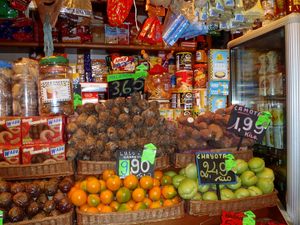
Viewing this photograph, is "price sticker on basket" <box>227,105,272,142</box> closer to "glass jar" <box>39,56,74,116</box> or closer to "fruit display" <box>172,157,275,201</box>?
"fruit display" <box>172,157,275,201</box>

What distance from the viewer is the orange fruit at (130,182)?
1.61 metres

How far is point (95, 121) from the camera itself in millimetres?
1709

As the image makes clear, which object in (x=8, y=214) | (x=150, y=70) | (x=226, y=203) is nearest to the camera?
(x=8, y=214)

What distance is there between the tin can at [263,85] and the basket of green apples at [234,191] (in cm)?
80

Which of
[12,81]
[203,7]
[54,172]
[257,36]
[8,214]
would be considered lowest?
[8,214]

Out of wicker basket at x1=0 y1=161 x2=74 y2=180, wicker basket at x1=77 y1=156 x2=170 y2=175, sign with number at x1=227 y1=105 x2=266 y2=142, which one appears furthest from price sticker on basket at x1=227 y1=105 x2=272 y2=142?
wicker basket at x1=0 y1=161 x2=74 y2=180

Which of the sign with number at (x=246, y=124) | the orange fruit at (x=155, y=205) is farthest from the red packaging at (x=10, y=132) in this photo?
the sign with number at (x=246, y=124)

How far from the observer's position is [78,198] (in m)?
1.52

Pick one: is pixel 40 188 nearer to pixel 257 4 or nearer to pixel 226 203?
pixel 226 203

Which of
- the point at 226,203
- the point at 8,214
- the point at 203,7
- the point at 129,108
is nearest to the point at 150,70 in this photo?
the point at 203,7

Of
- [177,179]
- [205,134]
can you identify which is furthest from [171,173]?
[205,134]

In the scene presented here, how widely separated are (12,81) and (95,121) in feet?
1.79

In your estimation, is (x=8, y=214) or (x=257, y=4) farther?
(x=257, y=4)

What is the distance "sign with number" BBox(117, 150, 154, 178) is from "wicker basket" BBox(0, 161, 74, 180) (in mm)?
279
